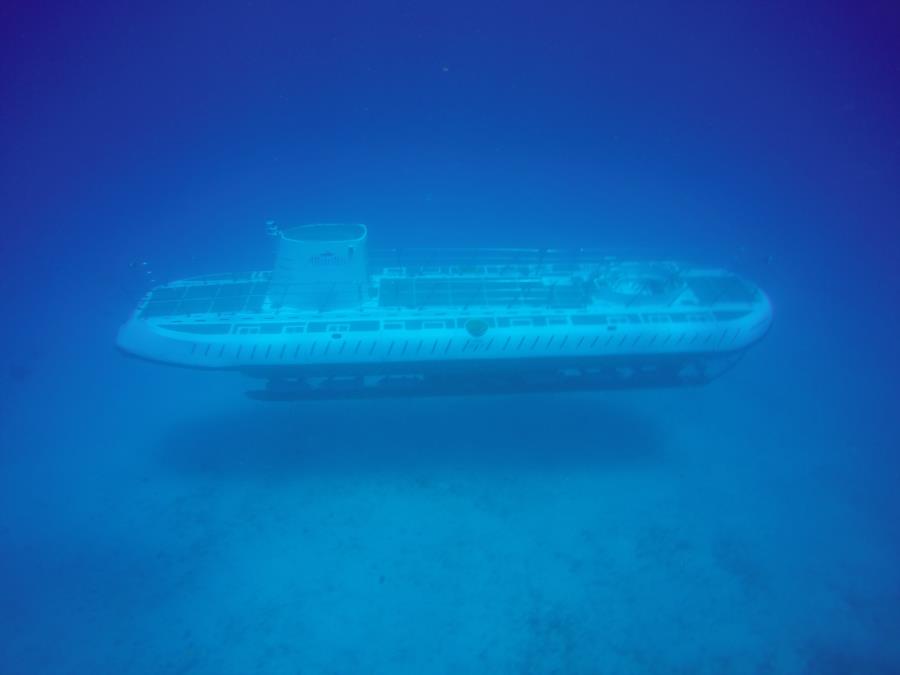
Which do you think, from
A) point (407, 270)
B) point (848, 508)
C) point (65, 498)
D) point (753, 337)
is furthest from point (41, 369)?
point (848, 508)

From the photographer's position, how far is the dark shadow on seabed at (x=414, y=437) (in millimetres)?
6773

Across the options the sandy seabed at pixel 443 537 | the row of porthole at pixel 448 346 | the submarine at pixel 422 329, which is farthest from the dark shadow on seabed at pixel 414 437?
the row of porthole at pixel 448 346

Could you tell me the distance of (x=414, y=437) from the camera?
7.20 metres

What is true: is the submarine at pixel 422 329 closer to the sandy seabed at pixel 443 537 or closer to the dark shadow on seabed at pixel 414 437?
the dark shadow on seabed at pixel 414 437

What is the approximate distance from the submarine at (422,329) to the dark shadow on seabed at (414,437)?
97 cm

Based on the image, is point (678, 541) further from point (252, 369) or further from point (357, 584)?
point (252, 369)

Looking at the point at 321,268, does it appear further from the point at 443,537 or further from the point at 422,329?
the point at 443,537

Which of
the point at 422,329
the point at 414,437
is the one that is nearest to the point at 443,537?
the point at 414,437

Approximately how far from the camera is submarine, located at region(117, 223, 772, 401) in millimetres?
6211

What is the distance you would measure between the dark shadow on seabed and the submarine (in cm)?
97

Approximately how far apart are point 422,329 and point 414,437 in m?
2.02

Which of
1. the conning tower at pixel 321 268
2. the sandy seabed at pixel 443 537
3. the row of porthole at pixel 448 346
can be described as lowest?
the sandy seabed at pixel 443 537

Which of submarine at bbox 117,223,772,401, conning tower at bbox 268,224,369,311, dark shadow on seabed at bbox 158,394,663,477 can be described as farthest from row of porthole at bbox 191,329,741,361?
dark shadow on seabed at bbox 158,394,663,477

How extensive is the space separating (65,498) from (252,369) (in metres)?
3.54
